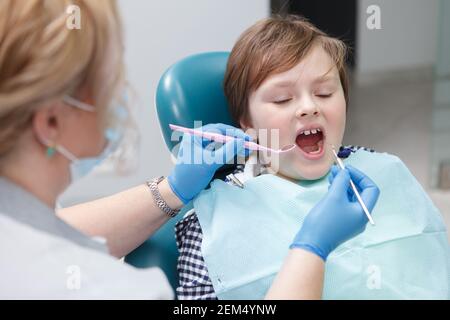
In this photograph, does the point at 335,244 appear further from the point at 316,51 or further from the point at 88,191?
the point at 88,191

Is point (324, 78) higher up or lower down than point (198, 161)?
higher up

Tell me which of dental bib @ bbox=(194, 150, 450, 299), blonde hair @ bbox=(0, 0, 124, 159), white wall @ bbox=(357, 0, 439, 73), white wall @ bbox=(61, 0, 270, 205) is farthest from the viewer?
white wall @ bbox=(357, 0, 439, 73)

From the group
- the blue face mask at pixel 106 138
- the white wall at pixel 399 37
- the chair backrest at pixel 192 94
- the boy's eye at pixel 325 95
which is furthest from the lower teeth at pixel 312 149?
the white wall at pixel 399 37

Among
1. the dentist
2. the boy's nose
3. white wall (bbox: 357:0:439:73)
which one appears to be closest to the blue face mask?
the dentist

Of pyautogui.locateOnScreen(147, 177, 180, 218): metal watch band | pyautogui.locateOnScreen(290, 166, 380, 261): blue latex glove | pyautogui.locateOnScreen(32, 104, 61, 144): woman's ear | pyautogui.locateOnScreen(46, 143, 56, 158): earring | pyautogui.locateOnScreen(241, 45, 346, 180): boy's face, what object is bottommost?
pyautogui.locateOnScreen(147, 177, 180, 218): metal watch band

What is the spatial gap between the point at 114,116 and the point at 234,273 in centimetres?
48

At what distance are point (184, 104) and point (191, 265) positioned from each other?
0.39 metres

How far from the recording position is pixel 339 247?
1145mm

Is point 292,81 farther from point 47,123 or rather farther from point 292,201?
point 47,123

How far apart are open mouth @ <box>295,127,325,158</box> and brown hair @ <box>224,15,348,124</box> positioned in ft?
0.44

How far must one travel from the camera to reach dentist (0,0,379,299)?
0.66 m

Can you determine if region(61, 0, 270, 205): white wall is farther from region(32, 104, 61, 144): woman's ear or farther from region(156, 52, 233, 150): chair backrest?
region(32, 104, 61, 144): woman's ear

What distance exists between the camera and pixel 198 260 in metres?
1.16

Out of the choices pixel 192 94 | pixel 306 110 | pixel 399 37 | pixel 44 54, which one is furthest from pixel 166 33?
pixel 399 37
